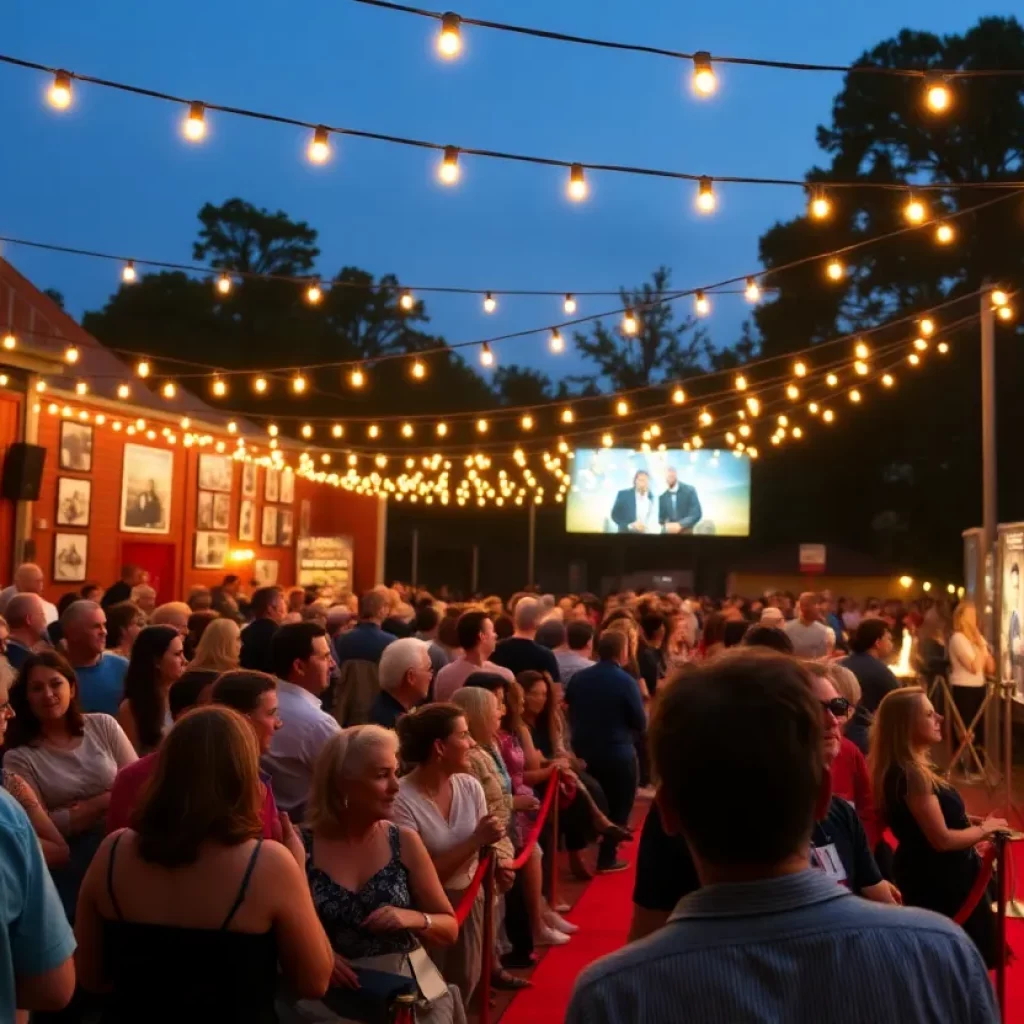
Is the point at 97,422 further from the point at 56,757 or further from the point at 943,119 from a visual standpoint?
the point at 943,119

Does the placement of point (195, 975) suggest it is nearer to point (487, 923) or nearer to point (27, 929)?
point (27, 929)

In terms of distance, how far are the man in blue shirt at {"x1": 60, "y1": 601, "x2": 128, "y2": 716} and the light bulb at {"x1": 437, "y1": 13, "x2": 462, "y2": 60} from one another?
3125mm

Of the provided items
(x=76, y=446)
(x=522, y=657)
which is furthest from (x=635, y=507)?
(x=522, y=657)

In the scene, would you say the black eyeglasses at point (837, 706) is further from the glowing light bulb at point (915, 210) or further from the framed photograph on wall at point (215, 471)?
the framed photograph on wall at point (215, 471)

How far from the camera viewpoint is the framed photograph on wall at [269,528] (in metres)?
28.9

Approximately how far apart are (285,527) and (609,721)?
21129 millimetres

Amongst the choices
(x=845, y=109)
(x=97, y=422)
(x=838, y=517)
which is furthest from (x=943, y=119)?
(x=97, y=422)

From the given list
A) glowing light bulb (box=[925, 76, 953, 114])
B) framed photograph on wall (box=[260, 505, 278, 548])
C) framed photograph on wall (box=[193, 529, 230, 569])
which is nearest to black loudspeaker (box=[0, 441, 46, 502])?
framed photograph on wall (box=[193, 529, 230, 569])

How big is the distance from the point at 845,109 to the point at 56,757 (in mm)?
40788

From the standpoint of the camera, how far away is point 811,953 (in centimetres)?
162

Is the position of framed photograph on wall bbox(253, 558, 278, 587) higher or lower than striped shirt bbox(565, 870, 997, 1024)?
higher

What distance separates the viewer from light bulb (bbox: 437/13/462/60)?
23.1ft

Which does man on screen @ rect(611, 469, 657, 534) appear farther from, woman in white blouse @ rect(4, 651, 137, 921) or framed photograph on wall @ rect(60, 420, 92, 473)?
woman in white blouse @ rect(4, 651, 137, 921)

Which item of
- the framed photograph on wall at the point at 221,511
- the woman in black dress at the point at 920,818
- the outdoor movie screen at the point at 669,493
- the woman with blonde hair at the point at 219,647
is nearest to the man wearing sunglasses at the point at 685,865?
the woman in black dress at the point at 920,818
